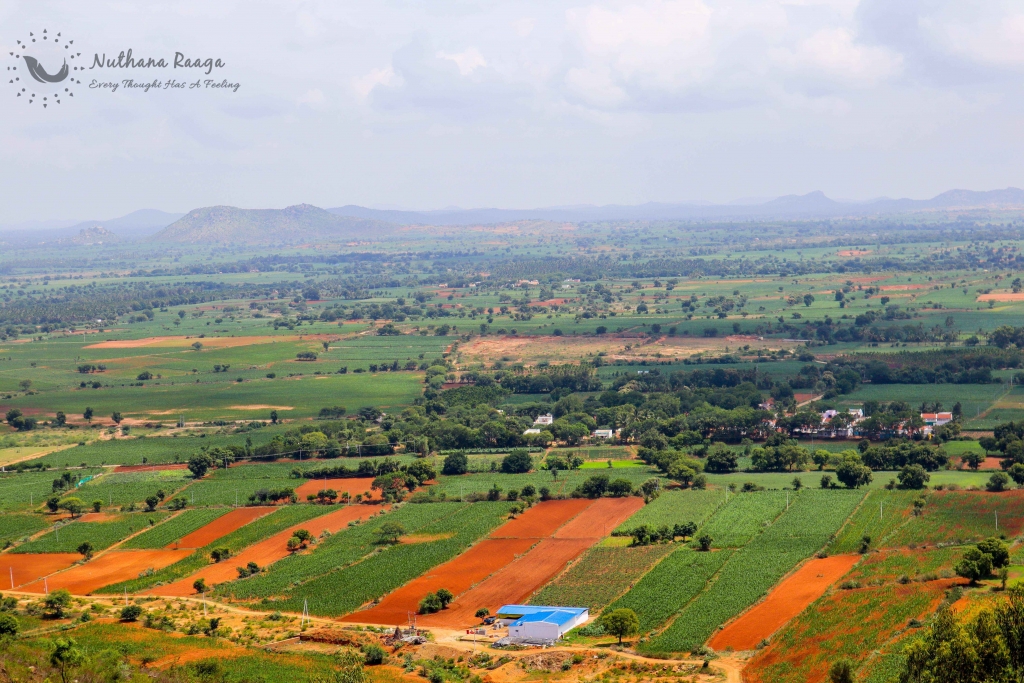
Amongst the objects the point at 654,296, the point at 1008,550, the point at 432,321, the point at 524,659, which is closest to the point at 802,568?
the point at 1008,550

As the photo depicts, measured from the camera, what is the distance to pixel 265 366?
119 meters

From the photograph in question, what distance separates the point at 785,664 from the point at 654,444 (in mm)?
37224

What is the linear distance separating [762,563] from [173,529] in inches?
1202

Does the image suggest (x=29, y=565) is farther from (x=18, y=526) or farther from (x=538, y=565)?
(x=538, y=565)

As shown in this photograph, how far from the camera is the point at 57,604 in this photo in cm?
4766

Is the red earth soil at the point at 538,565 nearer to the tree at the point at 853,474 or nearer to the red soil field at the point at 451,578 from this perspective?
the red soil field at the point at 451,578

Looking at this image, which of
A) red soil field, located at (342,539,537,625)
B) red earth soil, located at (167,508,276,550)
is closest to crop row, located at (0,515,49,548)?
red earth soil, located at (167,508,276,550)

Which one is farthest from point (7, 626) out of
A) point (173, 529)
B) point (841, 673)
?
point (841, 673)

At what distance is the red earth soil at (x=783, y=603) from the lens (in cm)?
4212

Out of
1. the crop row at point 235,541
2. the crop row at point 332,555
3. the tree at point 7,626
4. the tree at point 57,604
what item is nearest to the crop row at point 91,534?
the crop row at point 235,541

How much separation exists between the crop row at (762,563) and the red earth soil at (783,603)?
489mm

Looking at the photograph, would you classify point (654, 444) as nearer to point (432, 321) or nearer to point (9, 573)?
point (9, 573)

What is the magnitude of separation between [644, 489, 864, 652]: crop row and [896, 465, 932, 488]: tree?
2.51 meters

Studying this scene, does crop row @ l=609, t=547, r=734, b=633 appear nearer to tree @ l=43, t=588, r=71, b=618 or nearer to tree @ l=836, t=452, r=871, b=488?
tree @ l=836, t=452, r=871, b=488
